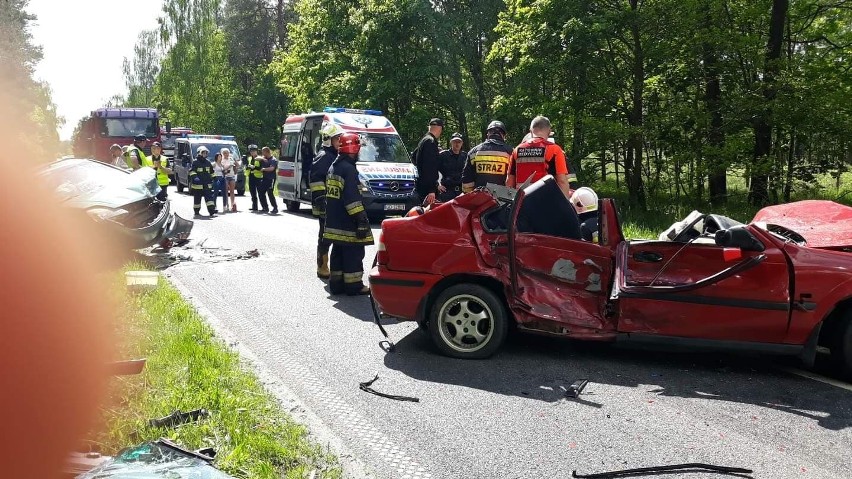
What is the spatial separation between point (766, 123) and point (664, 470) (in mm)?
12491

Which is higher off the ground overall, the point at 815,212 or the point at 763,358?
the point at 815,212

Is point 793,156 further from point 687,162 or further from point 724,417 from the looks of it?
point 724,417

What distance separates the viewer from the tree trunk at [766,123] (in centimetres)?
1409

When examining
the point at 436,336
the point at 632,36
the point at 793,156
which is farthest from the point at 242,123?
the point at 436,336

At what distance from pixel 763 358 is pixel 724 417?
1.47 meters

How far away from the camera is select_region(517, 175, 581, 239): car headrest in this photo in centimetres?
557

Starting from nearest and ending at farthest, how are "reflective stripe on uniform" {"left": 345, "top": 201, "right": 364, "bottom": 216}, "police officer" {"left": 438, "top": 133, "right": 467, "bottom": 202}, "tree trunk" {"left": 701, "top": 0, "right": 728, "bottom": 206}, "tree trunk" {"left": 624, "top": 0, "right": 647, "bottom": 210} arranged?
"reflective stripe on uniform" {"left": 345, "top": 201, "right": 364, "bottom": 216}, "police officer" {"left": 438, "top": 133, "right": 467, "bottom": 202}, "tree trunk" {"left": 701, "top": 0, "right": 728, "bottom": 206}, "tree trunk" {"left": 624, "top": 0, "right": 647, "bottom": 210}

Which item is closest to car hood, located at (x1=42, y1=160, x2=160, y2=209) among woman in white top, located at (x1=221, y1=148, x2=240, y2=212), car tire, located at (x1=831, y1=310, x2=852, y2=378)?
woman in white top, located at (x1=221, y1=148, x2=240, y2=212)

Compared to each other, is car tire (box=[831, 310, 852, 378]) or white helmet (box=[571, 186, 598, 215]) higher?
white helmet (box=[571, 186, 598, 215])

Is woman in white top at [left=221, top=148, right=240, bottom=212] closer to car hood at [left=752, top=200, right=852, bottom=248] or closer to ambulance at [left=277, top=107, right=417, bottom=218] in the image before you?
ambulance at [left=277, top=107, right=417, bottom=218]

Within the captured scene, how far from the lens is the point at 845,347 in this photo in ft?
16.2

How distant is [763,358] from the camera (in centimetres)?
559

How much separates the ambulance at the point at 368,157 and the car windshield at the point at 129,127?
39.6ft

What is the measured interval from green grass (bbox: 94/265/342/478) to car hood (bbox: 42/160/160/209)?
4.19m
